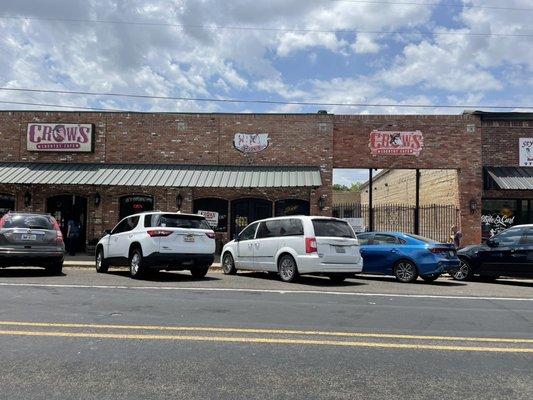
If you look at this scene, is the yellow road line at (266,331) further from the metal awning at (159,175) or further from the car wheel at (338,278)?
the metal awning at (159,175)

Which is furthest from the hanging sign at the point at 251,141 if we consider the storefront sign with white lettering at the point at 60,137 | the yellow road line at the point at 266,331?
the yellow road line at the point at 266,331

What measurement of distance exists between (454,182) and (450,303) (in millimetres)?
13165

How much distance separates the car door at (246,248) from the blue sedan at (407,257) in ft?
10.4

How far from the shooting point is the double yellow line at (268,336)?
617cm

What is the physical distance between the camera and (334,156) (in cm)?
2125

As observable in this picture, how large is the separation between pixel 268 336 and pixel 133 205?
52.3 feet

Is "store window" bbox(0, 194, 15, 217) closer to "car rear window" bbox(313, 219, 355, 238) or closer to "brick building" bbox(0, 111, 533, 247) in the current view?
"brick building" bbox(0, 111, 533, 247)

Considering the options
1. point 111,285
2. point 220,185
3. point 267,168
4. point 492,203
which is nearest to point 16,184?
point 220,185

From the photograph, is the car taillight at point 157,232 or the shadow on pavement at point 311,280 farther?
the shadow on pavement at point 311,280

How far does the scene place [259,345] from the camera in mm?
6051

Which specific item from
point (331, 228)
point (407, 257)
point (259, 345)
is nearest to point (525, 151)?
point (407, 257)

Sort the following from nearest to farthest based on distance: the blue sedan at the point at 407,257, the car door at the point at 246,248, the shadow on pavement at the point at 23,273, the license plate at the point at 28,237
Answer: the license plate at the point at 28,237, the shadow on pavement at the point at 23,273, the blue sedan at the point at 407,257, the car door at the point at 246,248

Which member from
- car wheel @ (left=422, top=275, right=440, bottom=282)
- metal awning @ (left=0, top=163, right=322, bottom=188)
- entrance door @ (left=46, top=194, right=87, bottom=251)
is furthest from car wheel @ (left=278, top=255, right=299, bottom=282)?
entrance door @ (left=46, top=194, right=87, bottom=251)

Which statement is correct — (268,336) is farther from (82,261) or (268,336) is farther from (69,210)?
(69,210)
